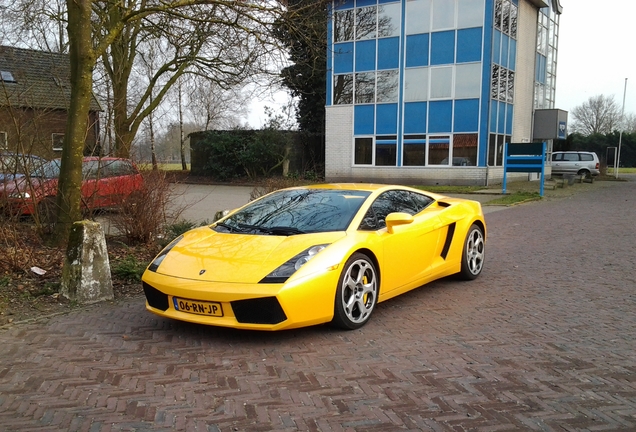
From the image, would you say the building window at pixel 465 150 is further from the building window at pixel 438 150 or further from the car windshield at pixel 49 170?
the car windshield at pixel 49 170

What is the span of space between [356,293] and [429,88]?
21814 mm

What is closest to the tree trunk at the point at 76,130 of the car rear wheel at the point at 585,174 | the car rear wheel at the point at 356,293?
the car rear wheel at the point at 356,293

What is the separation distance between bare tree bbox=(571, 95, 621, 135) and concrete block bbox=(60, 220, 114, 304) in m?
83.0

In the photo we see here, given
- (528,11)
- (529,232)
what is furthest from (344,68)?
(529,232)

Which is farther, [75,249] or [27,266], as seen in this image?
[27,266]

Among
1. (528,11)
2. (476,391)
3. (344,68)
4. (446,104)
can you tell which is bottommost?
(476,391)

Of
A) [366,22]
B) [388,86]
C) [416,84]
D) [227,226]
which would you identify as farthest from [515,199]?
[227,226]

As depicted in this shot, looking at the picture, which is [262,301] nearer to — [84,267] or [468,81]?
[84,267]

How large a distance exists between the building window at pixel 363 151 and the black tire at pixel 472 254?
20.3m

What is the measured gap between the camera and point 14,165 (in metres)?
7.11

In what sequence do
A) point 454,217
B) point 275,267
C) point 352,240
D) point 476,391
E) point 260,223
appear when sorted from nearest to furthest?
point 476,391
point 275,267
point 352,240
point 260,223
point 454,217

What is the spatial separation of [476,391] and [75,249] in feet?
14.0

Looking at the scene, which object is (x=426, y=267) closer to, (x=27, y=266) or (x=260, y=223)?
(x=260, y=223)

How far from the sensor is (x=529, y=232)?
1074 cm
